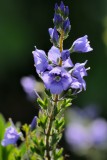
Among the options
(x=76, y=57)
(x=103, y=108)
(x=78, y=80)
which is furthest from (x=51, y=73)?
(x=76, y=57)

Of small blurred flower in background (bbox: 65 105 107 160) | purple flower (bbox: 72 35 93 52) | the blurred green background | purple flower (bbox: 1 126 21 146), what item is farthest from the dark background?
purple flower (bbox: 72 35 93 52)

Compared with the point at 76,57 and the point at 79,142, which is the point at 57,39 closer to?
the point at 79,142

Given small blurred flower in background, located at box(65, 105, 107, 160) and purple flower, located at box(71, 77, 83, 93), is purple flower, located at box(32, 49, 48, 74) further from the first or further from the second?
small blurred flower in background, located at box(65, 105, 107, 160)

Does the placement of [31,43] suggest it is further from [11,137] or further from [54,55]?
[54,55]

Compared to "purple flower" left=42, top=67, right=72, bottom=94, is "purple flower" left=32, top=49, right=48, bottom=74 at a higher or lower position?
higher

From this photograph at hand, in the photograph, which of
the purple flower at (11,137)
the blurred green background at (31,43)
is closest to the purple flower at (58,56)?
the purple flower at (11,137)
